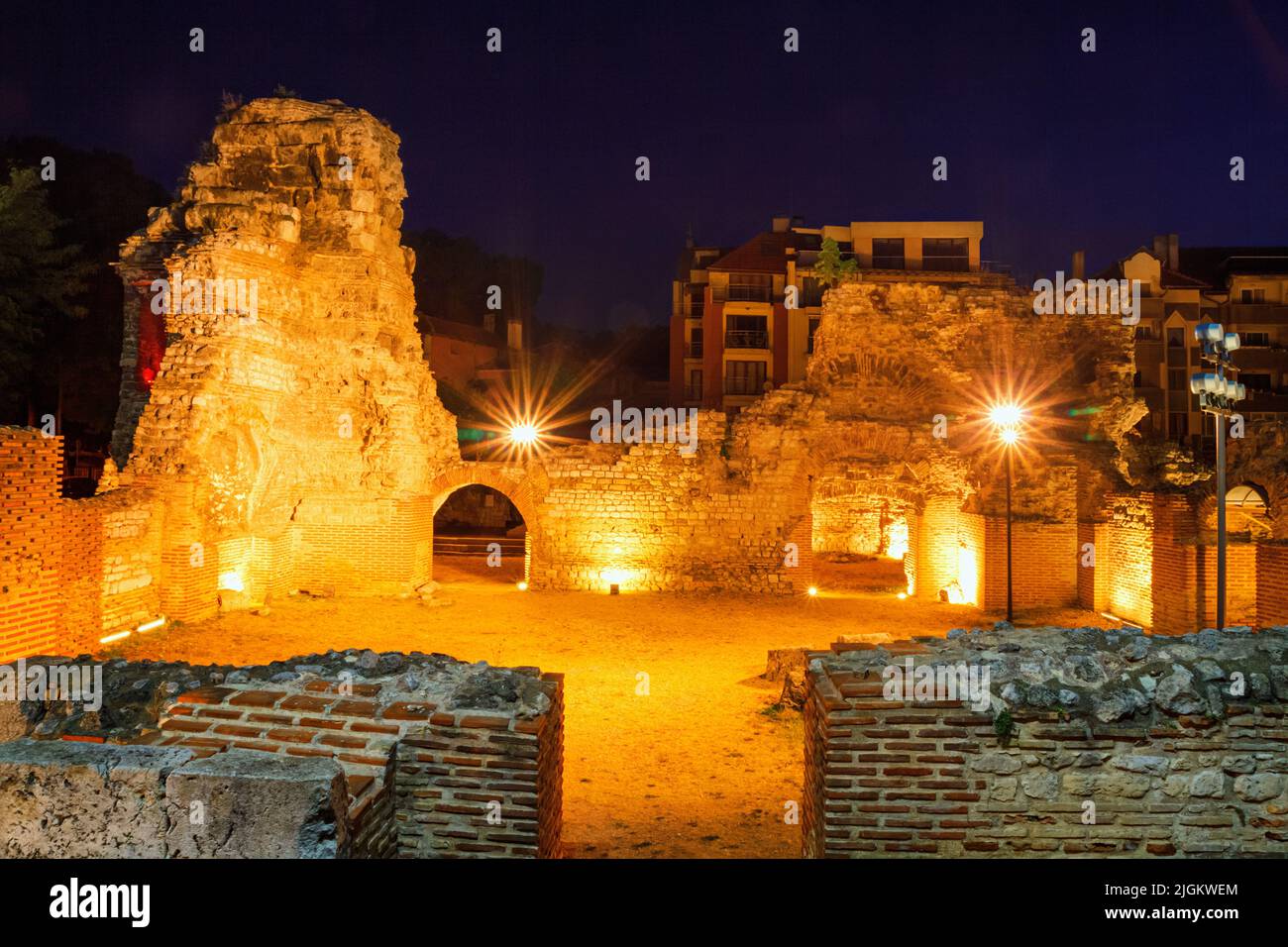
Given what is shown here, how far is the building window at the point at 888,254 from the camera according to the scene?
34062 millimetres

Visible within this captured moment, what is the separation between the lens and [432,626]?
12727mm

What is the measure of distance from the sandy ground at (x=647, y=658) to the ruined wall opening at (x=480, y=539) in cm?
88

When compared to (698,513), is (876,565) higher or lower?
lower

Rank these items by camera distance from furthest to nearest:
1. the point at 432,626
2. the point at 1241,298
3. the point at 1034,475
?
the point at 1241,298, the point at 1034,475, the point at 432,626

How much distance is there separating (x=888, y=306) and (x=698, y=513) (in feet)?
20.8

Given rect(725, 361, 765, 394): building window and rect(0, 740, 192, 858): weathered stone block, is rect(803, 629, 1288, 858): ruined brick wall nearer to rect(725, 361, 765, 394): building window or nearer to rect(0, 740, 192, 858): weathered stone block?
rect(0, 740, 192, 858): weathered stone block

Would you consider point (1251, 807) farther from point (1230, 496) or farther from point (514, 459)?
point (514, 459)

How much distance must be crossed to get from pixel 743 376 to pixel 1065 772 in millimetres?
31655

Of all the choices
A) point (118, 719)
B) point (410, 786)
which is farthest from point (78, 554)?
point (410, 786)

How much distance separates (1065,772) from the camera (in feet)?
12.3

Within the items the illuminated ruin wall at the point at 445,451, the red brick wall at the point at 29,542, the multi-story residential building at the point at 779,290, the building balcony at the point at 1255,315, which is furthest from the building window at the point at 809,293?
the red brick wall at the point at 29,542

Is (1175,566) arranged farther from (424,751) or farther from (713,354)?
(713,354)

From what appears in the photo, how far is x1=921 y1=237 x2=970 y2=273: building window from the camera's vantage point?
111 ft

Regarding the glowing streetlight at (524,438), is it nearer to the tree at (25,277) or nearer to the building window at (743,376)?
the tree at (25,277)
